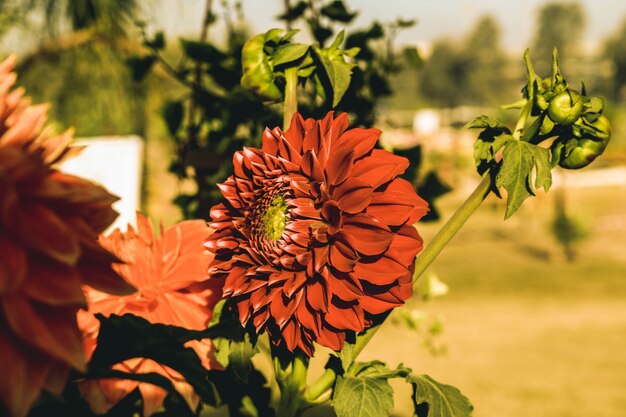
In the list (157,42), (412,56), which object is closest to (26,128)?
(157,42)

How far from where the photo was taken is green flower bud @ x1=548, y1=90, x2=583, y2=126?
0.54 m

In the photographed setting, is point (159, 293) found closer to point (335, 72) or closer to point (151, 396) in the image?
point (151, 396)

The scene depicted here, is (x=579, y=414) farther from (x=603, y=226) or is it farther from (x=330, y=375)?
(x=603, y=226)

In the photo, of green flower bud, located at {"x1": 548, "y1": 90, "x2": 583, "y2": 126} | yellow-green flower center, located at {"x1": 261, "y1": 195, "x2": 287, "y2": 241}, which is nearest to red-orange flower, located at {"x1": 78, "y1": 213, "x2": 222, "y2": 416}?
yellow-green flower center, located at {"x1": 261, "y1": 195, "x2": 287, "y2": 241}

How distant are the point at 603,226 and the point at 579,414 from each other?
6.92 metres

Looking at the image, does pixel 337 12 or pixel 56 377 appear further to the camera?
pixel 337 12

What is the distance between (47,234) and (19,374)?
67 mm

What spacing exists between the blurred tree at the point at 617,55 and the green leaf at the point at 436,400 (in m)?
44.7

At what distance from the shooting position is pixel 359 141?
529 mm

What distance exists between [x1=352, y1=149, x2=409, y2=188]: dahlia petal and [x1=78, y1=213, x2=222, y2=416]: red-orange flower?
0.19 metres

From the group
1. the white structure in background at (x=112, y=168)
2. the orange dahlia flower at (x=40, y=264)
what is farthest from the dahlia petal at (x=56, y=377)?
the white structure in background at (x=112, y=168)

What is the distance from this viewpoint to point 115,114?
4.59 metres

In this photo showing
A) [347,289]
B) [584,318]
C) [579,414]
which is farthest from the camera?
[584,318]

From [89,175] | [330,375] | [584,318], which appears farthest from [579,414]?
[330,375]
